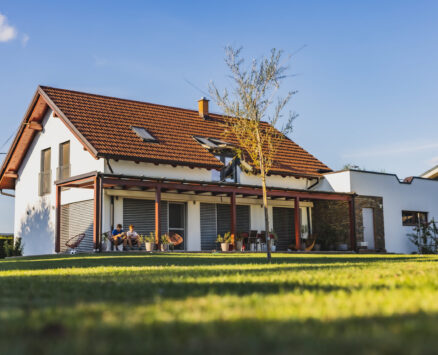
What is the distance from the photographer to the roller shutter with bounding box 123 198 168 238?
69.6 feet

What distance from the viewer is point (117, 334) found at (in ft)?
8.46

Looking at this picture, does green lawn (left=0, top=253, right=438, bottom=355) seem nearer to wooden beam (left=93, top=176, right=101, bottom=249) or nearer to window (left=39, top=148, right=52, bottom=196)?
wooden beam (left=93, top=176, right=101, bottom=249)

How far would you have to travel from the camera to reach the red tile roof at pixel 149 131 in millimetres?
21422

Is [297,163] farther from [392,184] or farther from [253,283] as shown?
[253,283]

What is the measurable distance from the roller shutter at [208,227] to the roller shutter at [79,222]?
4.38m

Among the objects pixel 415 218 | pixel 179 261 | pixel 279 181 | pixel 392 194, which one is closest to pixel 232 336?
pixel 179 261

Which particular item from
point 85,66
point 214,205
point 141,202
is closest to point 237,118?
point 141,202

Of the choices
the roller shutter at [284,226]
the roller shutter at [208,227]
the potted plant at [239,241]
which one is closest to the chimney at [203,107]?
the roller shutter at [284,226]

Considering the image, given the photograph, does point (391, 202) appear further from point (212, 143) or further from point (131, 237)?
point (131, 237)

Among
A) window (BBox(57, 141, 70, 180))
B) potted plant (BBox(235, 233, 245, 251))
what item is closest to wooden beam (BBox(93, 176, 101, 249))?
window (BBox(57, 141, 70, 180))

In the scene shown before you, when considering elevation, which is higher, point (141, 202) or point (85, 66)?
point (85, 66)

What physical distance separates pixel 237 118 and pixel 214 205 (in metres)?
11.4

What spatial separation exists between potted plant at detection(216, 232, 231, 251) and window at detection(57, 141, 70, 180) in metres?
6.58

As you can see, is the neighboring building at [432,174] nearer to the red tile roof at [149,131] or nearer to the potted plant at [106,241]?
the red tile roof at [149,131]
